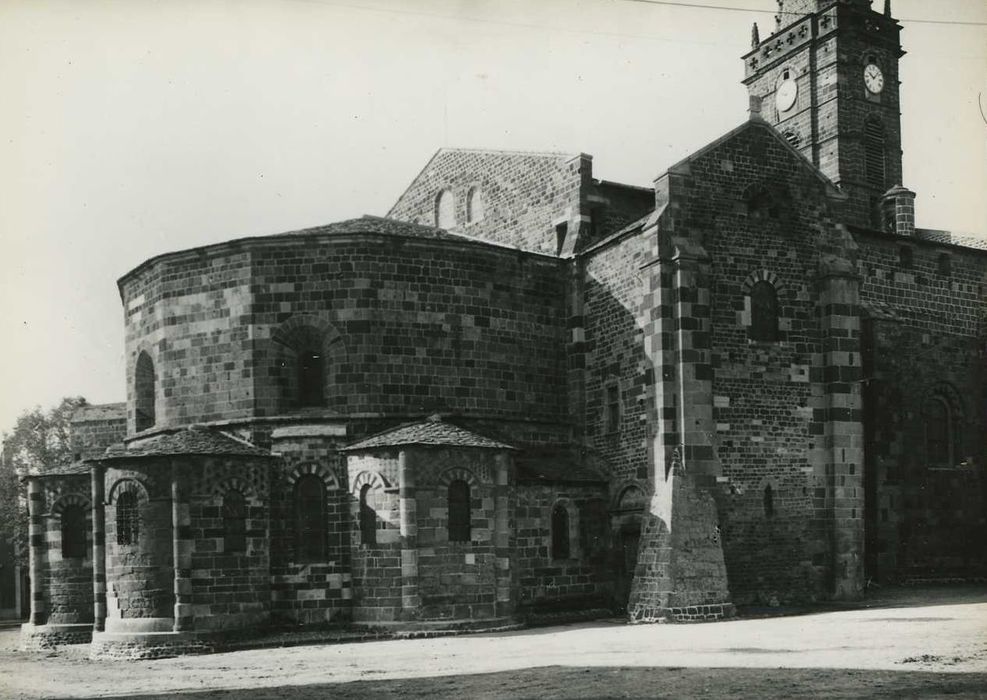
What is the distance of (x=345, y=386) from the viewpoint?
1109 inches

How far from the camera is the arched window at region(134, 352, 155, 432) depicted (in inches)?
1208

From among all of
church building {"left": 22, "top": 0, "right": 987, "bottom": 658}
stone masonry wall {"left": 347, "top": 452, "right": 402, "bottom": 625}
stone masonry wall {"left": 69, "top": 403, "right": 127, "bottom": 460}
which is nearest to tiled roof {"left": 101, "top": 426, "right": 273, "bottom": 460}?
church building {"left": 22, "top": 0, "right": 987, "bottom": 658}

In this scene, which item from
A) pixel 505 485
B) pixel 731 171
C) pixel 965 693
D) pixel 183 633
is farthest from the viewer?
pixel 731 171

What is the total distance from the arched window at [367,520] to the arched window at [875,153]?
2720 cm

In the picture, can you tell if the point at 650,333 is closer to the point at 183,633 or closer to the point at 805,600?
the point at 805,600

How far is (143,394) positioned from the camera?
30.8 metres

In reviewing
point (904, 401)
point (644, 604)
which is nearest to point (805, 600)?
point (644, 604)

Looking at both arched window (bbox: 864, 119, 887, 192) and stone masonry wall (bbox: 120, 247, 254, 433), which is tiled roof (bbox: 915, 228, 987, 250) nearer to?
arched window (bbox: 864, 119, 887, 192)

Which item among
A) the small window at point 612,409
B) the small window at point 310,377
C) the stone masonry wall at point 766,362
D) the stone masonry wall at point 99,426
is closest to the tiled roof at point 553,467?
the small window at point 612,409

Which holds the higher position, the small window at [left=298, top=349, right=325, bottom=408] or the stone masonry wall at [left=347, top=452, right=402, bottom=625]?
the small window at [left=298, top=349, right=325, bottom=408]

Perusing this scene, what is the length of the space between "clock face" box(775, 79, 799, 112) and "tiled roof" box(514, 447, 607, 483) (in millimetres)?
22646

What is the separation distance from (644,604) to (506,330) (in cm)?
805

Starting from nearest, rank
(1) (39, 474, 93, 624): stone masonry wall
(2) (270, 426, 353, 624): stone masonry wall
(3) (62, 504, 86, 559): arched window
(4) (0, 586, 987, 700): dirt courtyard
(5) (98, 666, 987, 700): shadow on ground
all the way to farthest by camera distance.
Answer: (5) (98, 666, 987, 700): shadow on ground, (4) (0, 586, 987, 700): dirt courtyard, (2) (270, 426, 353, 624): stone masonry wall, (1) (39, 474, 93, 624): stone masonry wall, (3) (62, 504, 86, 559): arched window

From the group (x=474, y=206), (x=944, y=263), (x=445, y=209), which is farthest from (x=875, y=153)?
(x=445, y=209)
